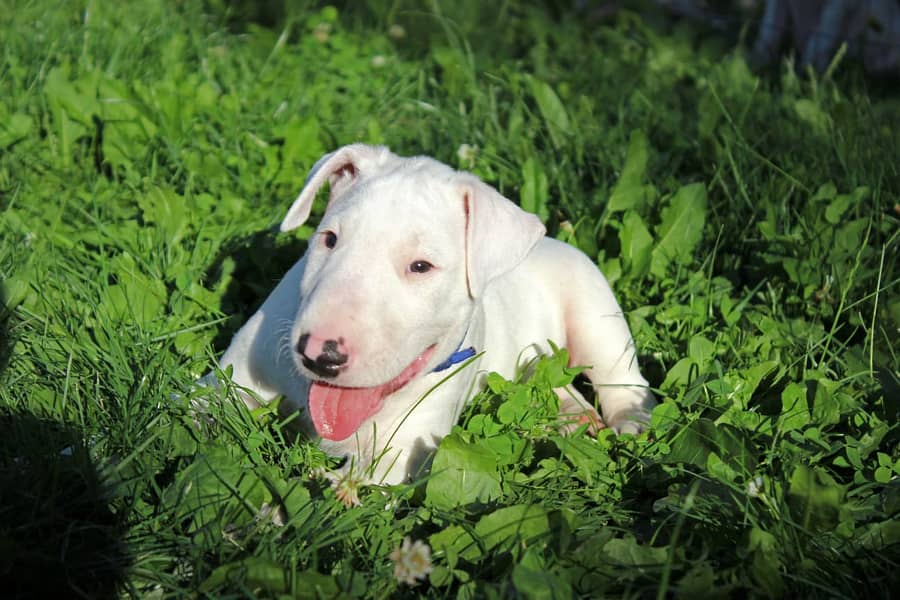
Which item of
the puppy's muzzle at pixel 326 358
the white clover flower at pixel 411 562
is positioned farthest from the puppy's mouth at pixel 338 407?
the white clover flower at pixel 411 562

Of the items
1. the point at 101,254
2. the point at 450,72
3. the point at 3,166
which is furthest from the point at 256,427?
the point at 450,72

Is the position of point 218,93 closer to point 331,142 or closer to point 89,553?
point 331,142

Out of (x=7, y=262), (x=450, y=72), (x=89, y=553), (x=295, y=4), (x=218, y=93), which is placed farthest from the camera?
(x=295, y=4)

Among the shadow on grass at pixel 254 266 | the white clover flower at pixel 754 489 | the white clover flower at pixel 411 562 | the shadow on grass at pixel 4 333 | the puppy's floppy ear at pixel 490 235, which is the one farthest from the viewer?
the shadow on grass at pixel 254 266

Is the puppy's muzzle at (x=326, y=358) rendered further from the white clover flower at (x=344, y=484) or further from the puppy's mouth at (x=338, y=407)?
the white clover flower at (x=344, y=484)

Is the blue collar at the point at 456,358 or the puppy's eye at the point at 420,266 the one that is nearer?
the puppy's eye at the point at 420,266

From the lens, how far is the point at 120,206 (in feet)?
15.4

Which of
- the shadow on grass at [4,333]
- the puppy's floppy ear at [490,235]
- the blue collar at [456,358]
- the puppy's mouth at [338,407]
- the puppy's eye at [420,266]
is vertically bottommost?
the shadow on grass at [4,333]

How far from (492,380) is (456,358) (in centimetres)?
26

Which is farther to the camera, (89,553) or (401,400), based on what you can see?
(401,400)

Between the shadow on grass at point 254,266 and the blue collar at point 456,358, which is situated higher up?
the blue collar at point 456,358

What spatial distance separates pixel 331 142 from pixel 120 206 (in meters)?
1.15

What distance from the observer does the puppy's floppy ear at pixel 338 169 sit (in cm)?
334

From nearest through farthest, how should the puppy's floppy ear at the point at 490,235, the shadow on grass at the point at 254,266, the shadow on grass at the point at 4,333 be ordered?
the puppy's floppy ear at the point at 490,235, the shadow on grass at the point at 4,333, the shadow on grass at the point at 254,266
